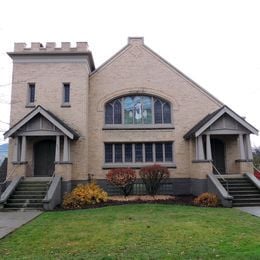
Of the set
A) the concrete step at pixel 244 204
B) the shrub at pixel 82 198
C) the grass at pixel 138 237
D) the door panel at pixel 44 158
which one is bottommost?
the grass at pixel 138 237

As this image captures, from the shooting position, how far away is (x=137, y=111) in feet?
69.3

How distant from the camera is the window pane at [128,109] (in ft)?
68.8

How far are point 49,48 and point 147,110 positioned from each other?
7866mm

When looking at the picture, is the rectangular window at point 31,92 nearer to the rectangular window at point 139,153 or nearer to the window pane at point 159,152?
the rectangular window at point 139,153

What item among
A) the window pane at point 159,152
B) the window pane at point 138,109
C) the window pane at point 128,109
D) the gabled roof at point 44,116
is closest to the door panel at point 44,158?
the gabled roof at point 44,116

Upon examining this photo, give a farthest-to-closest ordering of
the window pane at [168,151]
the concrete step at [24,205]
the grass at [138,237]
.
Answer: the window pane at [168,151] → the concrete step at [24,205] → the grass at [138,237]

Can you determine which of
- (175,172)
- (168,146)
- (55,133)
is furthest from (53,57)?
(175,172)

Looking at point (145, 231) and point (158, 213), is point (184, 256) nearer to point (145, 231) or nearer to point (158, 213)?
point (145, 231)

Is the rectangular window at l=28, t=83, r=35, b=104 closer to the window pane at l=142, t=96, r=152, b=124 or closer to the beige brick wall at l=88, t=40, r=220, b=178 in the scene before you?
the beige brick wall at l=88, t=40, r=220, b=178

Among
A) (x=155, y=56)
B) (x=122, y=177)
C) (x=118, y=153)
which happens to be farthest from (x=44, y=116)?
(x=155, y=56)

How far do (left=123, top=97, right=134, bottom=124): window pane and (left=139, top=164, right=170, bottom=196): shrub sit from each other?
4706 mm

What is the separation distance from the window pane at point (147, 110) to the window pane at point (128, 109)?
0.92 metres

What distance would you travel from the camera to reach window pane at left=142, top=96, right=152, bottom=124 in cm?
2102

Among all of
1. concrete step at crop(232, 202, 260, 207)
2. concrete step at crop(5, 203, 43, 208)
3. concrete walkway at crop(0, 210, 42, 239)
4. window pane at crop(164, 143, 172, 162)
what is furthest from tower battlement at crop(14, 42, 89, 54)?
concrete step at crop(232, 202, 260, 207)
